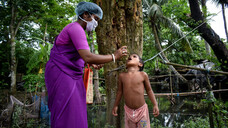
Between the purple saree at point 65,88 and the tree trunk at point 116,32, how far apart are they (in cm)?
103

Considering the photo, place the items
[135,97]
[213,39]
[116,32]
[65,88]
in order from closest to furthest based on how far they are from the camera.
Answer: [65,88], [135,97], [116,32], [213,39]

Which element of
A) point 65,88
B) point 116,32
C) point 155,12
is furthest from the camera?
point 155,12

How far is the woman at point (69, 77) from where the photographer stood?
56.4 inches

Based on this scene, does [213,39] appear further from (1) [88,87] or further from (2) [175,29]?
(2) [175,29]

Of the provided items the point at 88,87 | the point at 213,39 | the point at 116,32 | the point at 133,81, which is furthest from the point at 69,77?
the point at 213,39

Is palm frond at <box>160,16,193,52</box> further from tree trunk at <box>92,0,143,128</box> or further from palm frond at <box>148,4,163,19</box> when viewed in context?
tree trunk at <box>92,0,143,128</box>

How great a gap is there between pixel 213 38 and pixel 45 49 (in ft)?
19.4

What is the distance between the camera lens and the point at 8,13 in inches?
403

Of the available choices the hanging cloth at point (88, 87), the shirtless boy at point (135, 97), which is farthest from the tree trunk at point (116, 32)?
the hanging cloth at point (88, 87)

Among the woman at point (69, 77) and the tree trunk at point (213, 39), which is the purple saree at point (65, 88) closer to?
the woman at point (69, 77)

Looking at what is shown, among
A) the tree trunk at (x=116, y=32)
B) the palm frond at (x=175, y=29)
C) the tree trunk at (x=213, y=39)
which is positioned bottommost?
the tree trunk at (x=116, y=32)

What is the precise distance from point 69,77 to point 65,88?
4.1 inches

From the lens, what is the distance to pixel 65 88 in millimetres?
1449

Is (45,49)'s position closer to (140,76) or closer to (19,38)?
(140,76)
